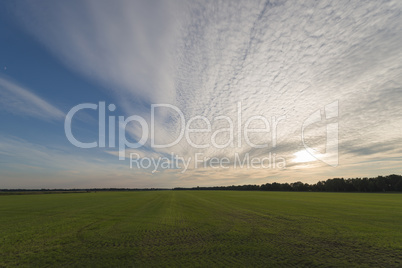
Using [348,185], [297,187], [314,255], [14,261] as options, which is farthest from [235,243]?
[297,187]

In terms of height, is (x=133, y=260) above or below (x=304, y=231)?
above

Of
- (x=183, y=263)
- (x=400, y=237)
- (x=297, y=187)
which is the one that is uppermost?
(x=183, y=263)

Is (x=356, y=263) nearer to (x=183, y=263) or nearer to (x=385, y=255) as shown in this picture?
(x=385, y=255)

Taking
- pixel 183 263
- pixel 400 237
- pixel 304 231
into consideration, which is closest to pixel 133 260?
pixel 183 263

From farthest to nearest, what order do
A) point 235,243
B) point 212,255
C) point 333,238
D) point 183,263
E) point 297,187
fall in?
point 297,187
point 333,238
point 235,243
point 212,255
point 183,263

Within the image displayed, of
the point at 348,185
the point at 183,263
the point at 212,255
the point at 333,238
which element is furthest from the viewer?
the point at 348,185

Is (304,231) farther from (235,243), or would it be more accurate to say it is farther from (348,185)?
(348,185)

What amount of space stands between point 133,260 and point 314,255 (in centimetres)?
885

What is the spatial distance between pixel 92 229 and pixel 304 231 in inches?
638

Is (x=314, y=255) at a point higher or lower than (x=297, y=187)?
higher

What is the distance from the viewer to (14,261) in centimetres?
902

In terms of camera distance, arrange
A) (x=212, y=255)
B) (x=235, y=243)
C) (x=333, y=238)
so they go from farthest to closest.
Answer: (x=333, y=238) → (x=235, y=243) → (x=212, y=255)

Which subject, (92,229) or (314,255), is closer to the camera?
(314,255)

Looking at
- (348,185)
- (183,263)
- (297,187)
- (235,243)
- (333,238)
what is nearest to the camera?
(183,263)
